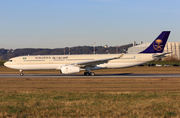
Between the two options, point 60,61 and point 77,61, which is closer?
point 60,61

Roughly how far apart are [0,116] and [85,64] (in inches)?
969

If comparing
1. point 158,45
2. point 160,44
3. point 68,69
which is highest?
point 160,44

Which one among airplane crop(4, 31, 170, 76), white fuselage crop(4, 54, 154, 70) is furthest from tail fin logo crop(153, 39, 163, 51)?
white fuselage crop(4, 54, 154, 70)

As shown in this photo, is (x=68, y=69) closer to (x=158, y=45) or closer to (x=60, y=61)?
(x=60, y=61)

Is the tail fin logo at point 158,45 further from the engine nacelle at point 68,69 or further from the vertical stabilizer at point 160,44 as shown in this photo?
the engine nacelle at point 68,69

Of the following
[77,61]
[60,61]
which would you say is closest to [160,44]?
[77,61]

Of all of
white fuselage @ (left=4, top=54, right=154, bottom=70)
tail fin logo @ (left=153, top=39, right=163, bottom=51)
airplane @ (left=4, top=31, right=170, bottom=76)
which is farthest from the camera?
tail fin logo @ (left=153, top=39, right=163, bottom=51)

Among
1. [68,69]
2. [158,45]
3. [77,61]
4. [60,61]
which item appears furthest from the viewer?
[158,45]

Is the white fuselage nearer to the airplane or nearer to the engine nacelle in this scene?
the airplane

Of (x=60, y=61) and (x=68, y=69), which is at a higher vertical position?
(x=60, y=61)

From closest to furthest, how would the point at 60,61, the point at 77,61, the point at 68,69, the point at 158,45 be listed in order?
the point at 68,69 < the point at 60,61 < the point at 77,61 < the point at 158,45

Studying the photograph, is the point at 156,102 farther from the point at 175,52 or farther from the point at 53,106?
the point at 175,52

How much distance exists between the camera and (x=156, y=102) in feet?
39.3

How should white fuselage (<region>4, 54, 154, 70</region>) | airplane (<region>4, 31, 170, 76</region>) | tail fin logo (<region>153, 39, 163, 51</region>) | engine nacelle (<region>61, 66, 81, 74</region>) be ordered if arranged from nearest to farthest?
engine nacelle (<region>61, 66, 81, 74</region>) → airplane (<region>4, 31, 170, 76</region>) → white fuselage (<region>4, 54, 154, 70</region>) → tail fin logo (<region>153, 39, 163, 51</region>)
